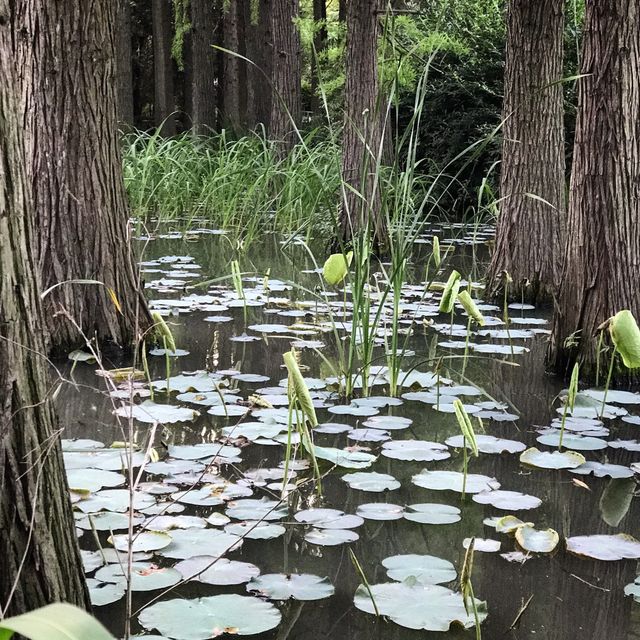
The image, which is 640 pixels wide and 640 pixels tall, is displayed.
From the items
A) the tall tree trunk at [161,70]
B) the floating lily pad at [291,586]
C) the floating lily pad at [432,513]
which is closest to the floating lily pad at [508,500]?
the floating lily pad at [432,513]

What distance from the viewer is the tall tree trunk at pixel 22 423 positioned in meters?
1.58

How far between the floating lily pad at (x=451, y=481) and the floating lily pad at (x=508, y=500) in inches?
1.6

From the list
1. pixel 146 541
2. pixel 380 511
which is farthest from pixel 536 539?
pixel 146 541

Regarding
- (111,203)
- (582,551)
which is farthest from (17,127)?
(111,203)

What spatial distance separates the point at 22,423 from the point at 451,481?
1581mm

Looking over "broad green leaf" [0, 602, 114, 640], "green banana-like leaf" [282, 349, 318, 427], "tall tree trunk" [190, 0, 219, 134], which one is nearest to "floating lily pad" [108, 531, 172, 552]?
"green banana-like leaf" [282, 349, 318, 427]

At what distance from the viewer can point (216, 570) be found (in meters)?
2.22

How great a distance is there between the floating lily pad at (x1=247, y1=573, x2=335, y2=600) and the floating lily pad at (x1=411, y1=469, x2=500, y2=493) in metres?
0.71

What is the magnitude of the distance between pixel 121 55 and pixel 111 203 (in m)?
12.7

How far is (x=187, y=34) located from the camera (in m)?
21.9

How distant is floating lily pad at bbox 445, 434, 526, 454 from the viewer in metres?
3.19

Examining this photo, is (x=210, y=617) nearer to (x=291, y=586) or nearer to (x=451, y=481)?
(x=291, y=586)

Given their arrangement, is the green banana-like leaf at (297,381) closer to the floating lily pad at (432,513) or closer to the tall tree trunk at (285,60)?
the floating lily pad at (432,513)

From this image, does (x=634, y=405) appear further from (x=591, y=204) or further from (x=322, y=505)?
(x=322, y=505)
